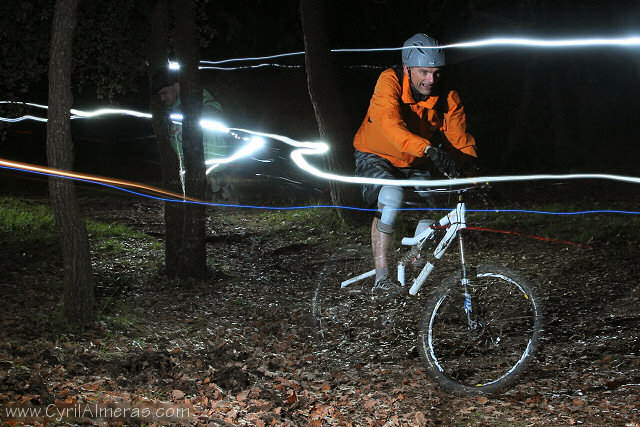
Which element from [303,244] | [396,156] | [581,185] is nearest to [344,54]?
[581,185]

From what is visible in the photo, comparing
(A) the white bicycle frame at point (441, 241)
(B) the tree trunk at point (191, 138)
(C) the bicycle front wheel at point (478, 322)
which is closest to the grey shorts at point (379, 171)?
(A) the white bicycle frame at point (441, 241)

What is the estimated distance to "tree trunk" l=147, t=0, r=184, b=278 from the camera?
30.3 feet

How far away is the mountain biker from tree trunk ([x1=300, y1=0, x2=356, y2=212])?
5.23m

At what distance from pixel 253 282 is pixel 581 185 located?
10844 millimetres

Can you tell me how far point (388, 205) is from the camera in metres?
6.88

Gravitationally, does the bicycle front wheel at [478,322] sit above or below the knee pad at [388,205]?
below

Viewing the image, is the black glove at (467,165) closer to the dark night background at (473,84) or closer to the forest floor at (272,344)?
the forest floor at (272,344)

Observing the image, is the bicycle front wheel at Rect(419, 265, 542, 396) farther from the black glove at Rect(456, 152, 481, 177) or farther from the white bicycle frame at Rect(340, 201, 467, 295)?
the black glove at Rect(456, 152, 481, 177)

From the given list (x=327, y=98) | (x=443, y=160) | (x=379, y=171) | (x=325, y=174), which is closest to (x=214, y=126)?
(x=327, y=98)

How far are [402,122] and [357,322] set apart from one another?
96.0 inches

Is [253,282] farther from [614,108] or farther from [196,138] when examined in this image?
[614,108]

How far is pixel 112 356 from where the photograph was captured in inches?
254

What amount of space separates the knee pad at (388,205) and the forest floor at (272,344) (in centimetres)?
82

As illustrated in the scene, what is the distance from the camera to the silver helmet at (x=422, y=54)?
20.6 ft
